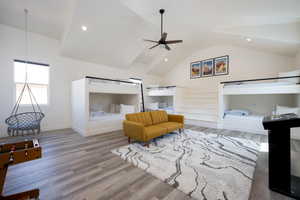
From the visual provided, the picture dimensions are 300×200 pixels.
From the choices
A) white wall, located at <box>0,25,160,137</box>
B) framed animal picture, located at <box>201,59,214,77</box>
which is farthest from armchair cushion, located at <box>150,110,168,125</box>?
framed animal picture, located at <box>201,59,214,77</box>

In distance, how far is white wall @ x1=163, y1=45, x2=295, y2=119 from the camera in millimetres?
4898

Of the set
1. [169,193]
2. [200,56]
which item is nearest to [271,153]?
[169,193]

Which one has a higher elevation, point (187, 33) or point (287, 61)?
point (187, 33)

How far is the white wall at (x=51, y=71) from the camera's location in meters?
3.81

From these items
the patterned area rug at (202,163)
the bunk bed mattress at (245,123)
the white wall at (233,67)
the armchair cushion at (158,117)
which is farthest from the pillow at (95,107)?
the bunk bed mattress at (245,123)

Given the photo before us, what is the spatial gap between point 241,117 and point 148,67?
17.7ft

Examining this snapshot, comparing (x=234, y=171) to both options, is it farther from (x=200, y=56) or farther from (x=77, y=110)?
(x=200, y=56)

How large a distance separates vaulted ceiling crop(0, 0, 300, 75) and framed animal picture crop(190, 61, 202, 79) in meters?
1.57

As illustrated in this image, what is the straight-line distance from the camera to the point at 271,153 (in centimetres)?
175

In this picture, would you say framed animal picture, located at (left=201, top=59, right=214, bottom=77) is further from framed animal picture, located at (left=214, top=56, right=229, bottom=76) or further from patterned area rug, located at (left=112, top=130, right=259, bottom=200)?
patterned area rug, located at (left=112, top=130, right=259, bottom=200)

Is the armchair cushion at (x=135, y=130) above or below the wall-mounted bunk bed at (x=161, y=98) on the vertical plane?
below

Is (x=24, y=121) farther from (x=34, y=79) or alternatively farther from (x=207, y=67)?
(x=207, y=67)

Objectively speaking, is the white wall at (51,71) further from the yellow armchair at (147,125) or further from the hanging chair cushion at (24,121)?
the yellow armchair at (147,125)

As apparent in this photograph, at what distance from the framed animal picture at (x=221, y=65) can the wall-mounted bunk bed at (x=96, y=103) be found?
4.16 meters
